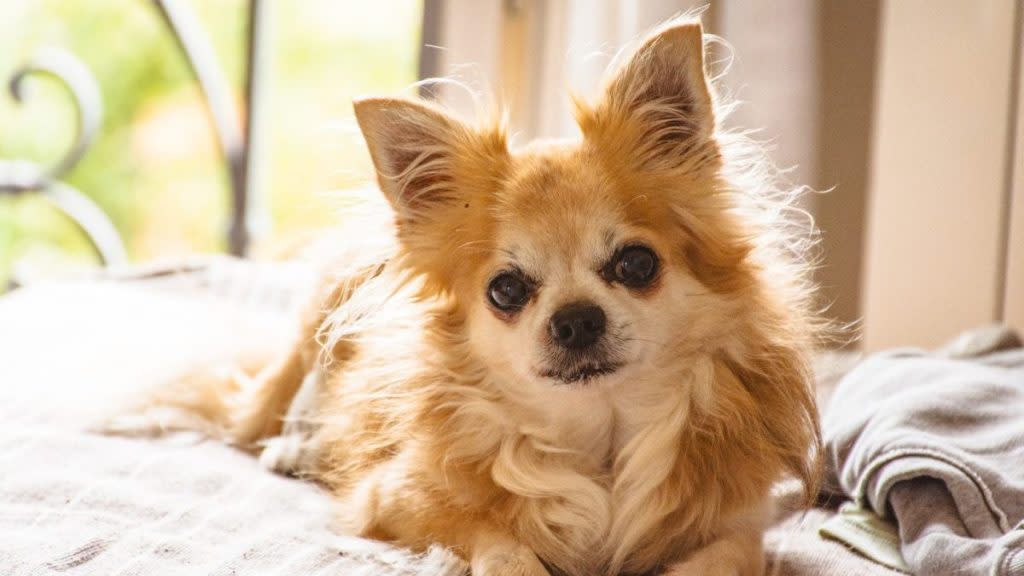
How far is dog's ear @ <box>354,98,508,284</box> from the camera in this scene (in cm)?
148

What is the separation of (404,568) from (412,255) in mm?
486

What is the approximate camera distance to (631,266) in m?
1.37

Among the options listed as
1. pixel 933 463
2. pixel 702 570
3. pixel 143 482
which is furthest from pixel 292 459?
pixel 933 463

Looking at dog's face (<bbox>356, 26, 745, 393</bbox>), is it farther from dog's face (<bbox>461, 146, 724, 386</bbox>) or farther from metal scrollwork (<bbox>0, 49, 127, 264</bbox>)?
metal scrollwork (<bbox>0, 49, 127, 264</bbox>)

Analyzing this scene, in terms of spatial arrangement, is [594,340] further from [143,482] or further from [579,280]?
[143,482]

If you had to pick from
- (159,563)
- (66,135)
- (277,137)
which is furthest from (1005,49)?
(66,135)

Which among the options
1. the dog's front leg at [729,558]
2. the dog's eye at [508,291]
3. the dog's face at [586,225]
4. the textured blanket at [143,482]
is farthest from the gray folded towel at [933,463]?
the dog's eye at [508,291]

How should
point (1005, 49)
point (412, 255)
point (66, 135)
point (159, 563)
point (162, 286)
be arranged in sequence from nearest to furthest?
point (159, 563)
point (412, 255)
point (1005, 49)
point (162, 286)
point (66, 135)

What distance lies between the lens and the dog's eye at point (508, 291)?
55.2 inches

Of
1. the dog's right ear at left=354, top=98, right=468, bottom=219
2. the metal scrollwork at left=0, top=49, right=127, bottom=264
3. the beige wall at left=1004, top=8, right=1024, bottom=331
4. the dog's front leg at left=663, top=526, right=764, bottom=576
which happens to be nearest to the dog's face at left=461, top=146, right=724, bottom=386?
the dog's right ear at left=354, top=98, right=468, bottom=219

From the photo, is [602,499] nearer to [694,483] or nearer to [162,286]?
[694,483]

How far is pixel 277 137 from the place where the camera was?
17.0ft

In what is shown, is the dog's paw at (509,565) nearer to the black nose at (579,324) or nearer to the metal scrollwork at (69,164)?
the black nose at (579,324)

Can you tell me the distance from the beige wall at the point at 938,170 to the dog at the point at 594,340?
3.13 feet
